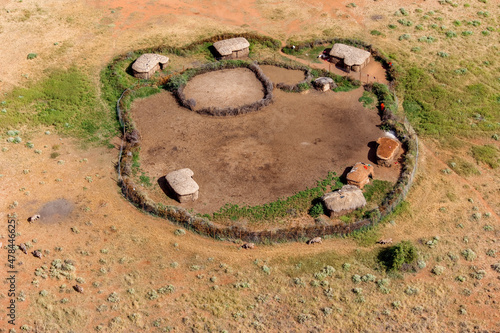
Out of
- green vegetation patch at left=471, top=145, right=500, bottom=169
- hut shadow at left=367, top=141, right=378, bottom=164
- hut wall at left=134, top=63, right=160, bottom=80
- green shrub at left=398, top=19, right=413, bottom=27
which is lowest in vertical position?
hut wall at left=134, top=63, right=160, bottom=80

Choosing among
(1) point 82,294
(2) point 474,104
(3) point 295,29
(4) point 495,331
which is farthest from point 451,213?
(3) point 295,29

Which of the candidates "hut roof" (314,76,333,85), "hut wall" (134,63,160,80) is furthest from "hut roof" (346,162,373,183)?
"hut wall" (134,63,160,80)

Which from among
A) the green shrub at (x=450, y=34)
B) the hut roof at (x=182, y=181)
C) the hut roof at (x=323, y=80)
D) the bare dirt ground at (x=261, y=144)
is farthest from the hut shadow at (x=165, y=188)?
the green shrub at (x=450, y=34)

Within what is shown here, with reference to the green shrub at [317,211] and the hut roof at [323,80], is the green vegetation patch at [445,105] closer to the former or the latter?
the hut roof at [323,80]

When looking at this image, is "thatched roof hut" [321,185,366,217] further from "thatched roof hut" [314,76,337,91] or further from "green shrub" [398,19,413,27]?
"green shrub" [398,19,413,27]

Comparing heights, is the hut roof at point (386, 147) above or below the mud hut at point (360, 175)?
above

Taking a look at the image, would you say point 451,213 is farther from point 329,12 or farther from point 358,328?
point 329,12
